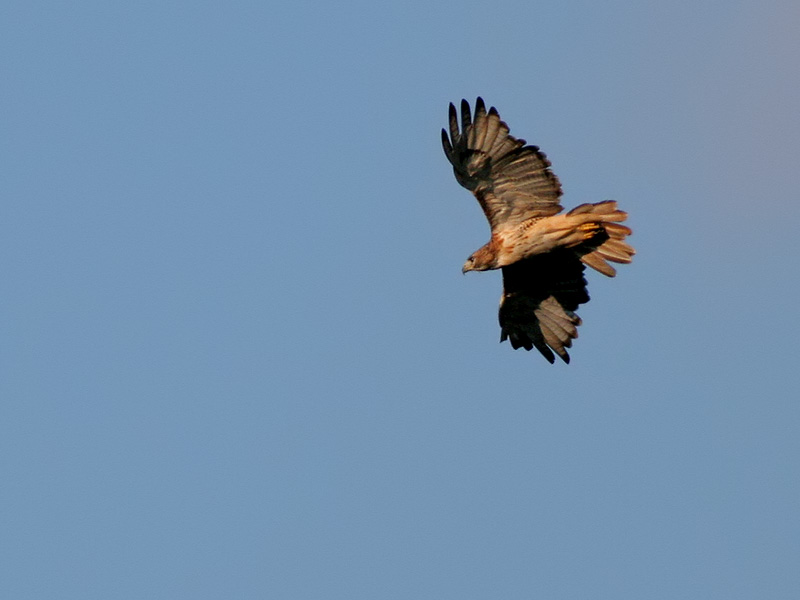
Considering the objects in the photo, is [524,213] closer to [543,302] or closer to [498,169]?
[498,169]

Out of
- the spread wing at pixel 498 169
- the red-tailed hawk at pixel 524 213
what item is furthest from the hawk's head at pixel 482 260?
the spread wing at pixel 498 169

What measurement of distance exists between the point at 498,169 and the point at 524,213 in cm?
70

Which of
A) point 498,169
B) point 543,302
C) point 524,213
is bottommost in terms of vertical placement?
point 543,302

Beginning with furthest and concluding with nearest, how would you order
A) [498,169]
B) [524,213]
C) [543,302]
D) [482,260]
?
[543,302] → [482,260] → [524,213] → [498,169]

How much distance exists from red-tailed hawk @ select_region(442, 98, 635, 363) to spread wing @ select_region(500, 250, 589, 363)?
0.03m

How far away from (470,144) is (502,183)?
2.25 feet

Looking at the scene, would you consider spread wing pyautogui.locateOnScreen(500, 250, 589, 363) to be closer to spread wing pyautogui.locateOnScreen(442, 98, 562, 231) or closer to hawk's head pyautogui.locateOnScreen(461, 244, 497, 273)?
hawk's head pyautogui.locateOnScreen(461, 244, 497, 273)

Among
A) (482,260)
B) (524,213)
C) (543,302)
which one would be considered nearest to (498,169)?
(524,213)

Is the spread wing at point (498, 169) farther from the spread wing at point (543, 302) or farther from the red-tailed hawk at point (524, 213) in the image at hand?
the spread wing at point (543, 302)

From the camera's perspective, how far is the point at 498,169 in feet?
71.3

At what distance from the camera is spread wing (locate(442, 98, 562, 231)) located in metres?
21.5

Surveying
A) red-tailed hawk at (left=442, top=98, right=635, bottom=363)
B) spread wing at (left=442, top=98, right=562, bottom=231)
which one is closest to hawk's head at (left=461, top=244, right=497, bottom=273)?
red-tailed hawk at (left=442, top=98, right=635, bottom=363)

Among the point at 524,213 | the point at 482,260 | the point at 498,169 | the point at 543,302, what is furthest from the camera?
the point at 543,302

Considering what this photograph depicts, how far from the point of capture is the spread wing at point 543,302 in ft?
74.7
